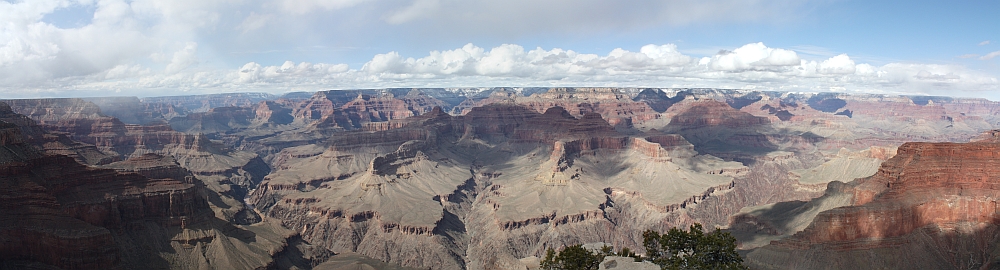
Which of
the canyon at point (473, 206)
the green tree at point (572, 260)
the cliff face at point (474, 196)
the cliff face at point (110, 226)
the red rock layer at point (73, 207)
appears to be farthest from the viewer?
the cliff face at point (474, 196)

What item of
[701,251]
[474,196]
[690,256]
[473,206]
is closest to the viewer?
[701,251]

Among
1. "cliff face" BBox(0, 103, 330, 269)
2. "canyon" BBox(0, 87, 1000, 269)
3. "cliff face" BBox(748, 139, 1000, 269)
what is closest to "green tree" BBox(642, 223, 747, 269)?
"canyon" BBox(0, 87, 1000, 269)

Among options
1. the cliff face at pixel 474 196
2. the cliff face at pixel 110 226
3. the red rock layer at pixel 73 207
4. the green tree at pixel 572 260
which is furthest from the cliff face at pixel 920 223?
the red rock layer at pixel 73 207

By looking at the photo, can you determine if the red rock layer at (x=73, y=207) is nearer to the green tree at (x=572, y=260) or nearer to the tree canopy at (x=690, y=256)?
the green tree at (x=572, y=260)

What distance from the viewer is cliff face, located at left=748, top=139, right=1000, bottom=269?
68562mm

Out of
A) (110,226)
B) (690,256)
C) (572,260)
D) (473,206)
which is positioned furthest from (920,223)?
(110,226)

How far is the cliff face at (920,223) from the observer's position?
68.6 metres

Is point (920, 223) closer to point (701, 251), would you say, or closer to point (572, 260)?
point (701, 251)

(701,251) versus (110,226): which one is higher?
(701,251)

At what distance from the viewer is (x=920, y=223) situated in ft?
238

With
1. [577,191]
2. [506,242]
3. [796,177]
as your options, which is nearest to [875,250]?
[506,242]

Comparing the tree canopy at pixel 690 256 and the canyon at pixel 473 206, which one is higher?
the tree canopy at pixel 690 256

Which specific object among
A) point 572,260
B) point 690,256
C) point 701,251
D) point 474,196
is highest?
point 701,251

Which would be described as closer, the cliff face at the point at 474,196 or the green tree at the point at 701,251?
the green tree at the point at 701,251
